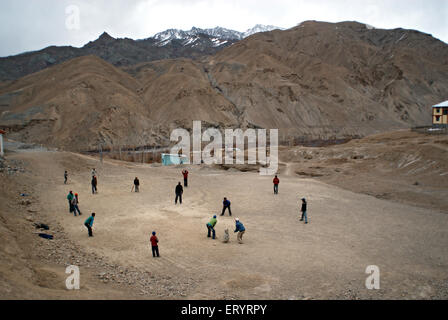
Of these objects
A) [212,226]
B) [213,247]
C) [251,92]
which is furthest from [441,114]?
[213,247]

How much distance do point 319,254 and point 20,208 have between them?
1255cm

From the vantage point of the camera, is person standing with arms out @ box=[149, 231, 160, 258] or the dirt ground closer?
the dirt ground

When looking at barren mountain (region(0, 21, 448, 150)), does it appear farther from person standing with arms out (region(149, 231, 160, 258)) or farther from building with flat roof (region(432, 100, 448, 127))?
person standing with arms out (region(149, 231, 160, 258))

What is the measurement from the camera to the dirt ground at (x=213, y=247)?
862 cm

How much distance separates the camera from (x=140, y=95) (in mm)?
73750

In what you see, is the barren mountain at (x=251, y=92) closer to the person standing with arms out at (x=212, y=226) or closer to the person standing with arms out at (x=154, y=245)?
the person standing with arms out at (x=212, y=226)

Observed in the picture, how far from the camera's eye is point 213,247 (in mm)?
11602

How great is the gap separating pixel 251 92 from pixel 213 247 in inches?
2731

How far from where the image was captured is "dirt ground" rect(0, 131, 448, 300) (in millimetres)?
8617

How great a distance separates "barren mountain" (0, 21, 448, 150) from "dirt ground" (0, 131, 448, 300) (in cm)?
3942

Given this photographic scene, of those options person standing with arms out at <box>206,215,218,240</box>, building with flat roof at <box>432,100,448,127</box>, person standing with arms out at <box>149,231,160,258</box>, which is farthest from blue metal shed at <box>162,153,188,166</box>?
building with flat roof at <box>432,100,448,127</box>

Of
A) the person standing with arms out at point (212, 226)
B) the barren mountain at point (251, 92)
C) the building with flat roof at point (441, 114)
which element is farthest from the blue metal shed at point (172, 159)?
the building with flat roof at point (441, 114)
